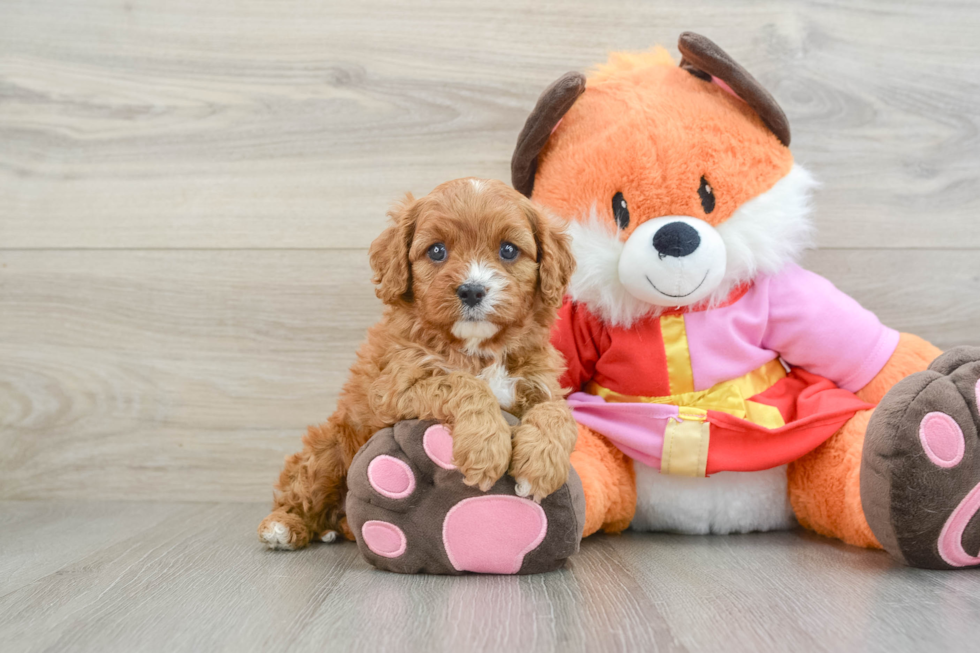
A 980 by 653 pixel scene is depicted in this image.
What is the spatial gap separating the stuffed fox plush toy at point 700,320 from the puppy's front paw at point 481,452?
0.32 m

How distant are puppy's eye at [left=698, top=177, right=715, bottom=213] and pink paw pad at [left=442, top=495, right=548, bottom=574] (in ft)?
2.17

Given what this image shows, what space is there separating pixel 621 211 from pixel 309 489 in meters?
0.77

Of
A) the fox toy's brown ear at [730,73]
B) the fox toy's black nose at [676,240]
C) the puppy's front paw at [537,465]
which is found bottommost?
the puppy's front paw at [537,465]

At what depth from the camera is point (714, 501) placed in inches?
55.6

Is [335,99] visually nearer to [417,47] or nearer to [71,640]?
[417,47]

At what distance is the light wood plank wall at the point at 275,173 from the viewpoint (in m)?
1.74

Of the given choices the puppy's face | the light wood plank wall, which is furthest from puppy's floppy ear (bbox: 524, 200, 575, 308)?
the light wood plank wall

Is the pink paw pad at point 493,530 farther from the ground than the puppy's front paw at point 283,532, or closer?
farther from the ground

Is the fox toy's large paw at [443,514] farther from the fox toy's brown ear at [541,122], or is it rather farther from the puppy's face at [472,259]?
the fox toy's brown ear at [541,122]

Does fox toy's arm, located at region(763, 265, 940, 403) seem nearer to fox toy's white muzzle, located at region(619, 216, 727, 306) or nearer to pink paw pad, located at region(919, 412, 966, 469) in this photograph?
fox toy's white muzzle, located at region(619, 216, 727, 306)

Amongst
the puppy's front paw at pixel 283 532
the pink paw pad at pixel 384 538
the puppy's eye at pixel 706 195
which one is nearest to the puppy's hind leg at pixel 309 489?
the puppy's front paw at pixel 283 532

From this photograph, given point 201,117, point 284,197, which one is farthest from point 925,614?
point 201,117

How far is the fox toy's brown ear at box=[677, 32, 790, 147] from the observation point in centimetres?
136

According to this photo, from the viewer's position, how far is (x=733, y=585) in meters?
1.10
